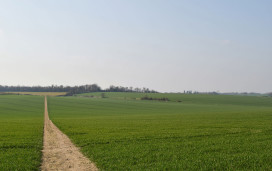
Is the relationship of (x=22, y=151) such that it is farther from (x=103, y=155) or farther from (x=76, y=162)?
(x=103, y=155)

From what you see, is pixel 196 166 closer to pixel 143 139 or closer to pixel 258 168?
pixel 258 168

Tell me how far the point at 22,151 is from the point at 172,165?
10.3m

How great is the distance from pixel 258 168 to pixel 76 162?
9597 mm

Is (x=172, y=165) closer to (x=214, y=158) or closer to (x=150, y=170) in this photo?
(x=150, y=170)

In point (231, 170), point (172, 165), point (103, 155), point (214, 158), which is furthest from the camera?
point (103, 155)

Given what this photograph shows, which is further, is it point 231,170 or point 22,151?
point 22,151

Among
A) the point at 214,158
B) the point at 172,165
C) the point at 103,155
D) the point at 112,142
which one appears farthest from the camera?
the point at 112,142

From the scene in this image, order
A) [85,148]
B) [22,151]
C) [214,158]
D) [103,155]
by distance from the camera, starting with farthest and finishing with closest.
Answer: [85,148] → [22,151] → [103,155] → [214,158]

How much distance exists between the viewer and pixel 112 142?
17172 millimetres

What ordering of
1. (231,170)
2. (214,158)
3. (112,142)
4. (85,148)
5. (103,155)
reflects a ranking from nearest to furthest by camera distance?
(231,170) < (214,158) < (103,155) < (85,148) < (112,142)

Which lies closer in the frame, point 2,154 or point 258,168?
point 258,168

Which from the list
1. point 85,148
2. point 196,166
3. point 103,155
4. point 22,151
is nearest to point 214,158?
point 196,166

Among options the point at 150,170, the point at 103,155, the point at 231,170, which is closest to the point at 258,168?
the point at 231,170

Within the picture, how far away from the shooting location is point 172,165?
1076cm
